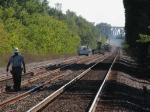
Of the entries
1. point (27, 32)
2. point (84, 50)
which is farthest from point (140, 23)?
point (84, 50)

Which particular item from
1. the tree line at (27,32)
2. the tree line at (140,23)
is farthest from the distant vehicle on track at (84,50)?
the tree line at (140,23)

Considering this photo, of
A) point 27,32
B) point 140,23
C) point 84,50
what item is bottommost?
point 84,50

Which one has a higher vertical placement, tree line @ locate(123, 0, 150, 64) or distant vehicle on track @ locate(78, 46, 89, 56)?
tree line @ locate(123, 0, 150, 64)

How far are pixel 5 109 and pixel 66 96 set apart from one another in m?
3.81

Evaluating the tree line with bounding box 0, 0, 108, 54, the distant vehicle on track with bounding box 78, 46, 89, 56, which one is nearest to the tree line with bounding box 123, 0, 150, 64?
the tree line with bounding box 0, 0, 108, 54

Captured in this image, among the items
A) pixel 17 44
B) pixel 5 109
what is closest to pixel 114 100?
pixel 5 109

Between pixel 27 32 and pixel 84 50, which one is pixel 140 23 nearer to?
pixel 27 32

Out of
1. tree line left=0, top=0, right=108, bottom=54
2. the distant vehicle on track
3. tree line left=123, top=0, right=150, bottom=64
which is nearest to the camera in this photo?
tree line left=123, top=0, right=150, bottom=64

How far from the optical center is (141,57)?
3241 centimetres

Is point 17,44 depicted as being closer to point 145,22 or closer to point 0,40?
point 0,40

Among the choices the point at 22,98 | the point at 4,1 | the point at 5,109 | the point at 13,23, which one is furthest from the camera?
the point at 4,1

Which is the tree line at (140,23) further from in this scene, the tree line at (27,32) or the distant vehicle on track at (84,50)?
the distant vehicle on track at (84,50)

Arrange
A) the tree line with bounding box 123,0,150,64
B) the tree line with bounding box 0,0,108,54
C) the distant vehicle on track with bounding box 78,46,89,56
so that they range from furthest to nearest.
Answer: the distant vehicle on track with bounding box 78,46,89,56
the tree line with bounding box 0,0,108,54
the tree line with bounding box 123,0,150,64

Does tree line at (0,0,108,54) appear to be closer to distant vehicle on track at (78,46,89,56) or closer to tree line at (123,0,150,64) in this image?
distant vehicle on track at (78,46,89,56)
